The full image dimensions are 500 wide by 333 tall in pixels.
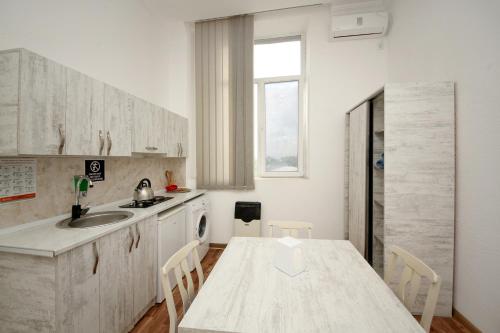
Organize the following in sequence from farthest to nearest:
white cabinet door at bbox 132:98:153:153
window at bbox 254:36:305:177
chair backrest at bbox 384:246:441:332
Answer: window at bbox 254:36:305:177 < white cabinet door at bbox 132:98:153:153 < chair backrest at bbox 384:246:441:332

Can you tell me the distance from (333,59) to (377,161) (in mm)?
1553

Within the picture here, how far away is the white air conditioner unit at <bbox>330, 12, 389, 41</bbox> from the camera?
266 cm

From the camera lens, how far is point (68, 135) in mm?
1421

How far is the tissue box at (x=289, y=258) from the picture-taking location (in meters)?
1.14

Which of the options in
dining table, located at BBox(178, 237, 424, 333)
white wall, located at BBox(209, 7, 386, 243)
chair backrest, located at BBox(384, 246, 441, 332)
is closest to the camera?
dining table, located at BBox(178, 237, 424, 333)

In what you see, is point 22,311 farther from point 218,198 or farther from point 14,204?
point 218,198

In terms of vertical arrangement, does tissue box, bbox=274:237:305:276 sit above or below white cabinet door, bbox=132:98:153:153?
below

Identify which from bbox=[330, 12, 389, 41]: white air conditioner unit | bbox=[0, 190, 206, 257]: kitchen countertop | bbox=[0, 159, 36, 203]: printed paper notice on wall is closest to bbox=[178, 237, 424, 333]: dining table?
bbox=[0, 190, 206, 257]: kitchen countertop

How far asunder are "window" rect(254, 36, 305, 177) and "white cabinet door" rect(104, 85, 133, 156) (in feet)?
5.88

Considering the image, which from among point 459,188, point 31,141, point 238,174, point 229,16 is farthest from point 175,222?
point 229,16

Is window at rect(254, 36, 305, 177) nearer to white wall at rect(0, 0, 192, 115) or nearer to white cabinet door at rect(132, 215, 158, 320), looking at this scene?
white wall at rect(0, 0, 192, 115)

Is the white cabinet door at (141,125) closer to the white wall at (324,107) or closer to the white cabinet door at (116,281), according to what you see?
the white cabinet door at (116,281)

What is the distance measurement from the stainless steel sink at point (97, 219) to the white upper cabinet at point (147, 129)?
0.60 m

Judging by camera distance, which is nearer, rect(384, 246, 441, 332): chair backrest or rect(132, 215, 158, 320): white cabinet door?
rect(384, 246, 441, 332): chair backrest
